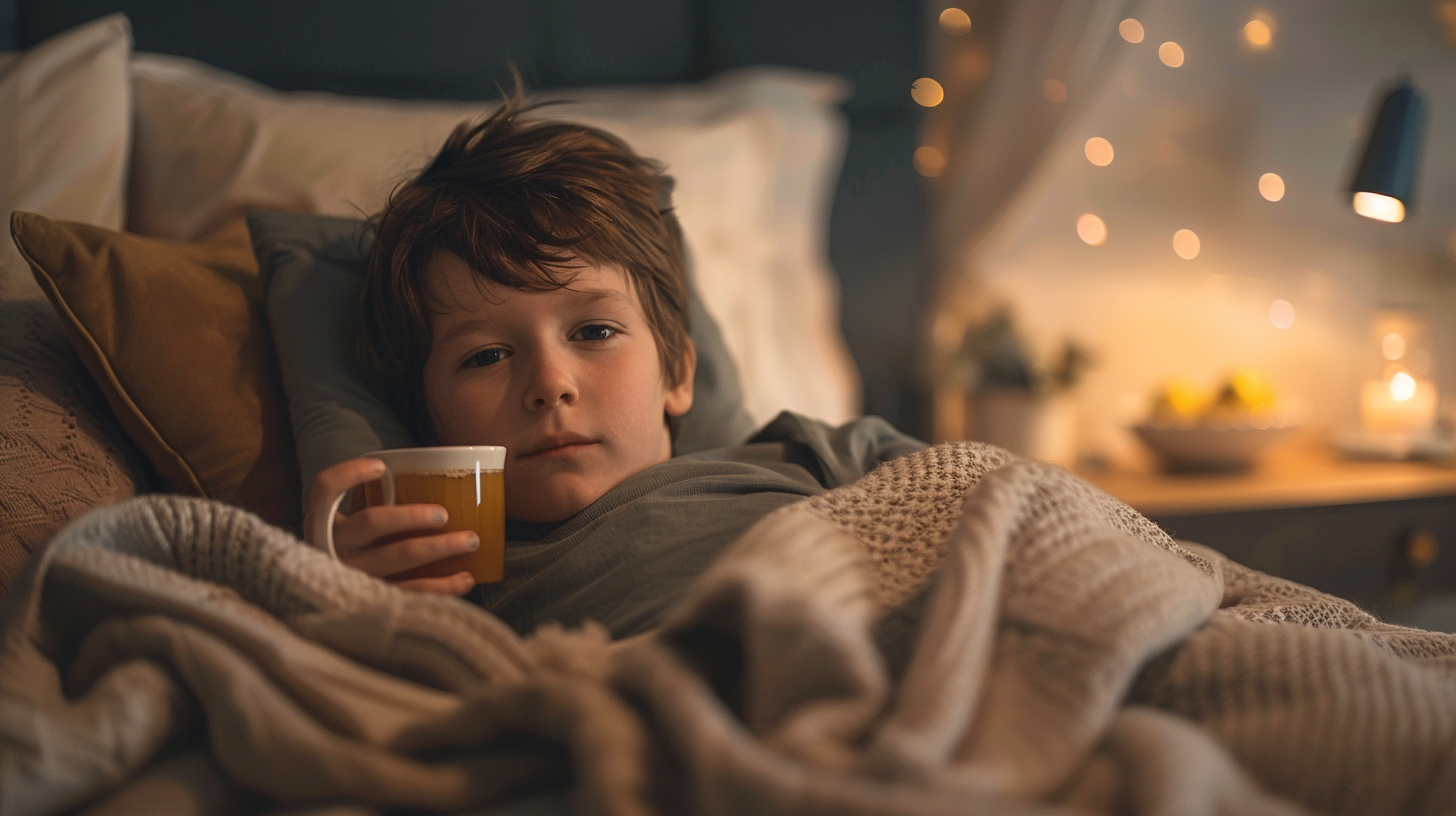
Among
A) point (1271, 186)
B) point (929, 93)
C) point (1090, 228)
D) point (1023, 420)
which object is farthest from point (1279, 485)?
point (929, 93)

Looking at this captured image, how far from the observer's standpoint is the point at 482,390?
87 centimetres

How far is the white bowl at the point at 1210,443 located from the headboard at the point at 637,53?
1.66 feet

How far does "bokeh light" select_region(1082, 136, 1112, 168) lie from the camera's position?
2.22 metres

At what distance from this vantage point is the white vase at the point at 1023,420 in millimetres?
1972

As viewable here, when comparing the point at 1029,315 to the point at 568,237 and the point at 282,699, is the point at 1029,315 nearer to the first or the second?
the point at 568,237

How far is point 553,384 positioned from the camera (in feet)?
2.72

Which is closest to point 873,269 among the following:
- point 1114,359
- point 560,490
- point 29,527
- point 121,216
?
point 1114,359

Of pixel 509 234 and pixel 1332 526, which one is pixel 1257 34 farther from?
pixel 509 234

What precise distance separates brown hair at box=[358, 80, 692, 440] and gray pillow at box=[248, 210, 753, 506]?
4 centimetres

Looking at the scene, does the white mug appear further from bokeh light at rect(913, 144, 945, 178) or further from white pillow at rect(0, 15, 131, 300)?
bokeh light at rect(913, 144, 945, 178)

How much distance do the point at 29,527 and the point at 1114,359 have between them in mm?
2210

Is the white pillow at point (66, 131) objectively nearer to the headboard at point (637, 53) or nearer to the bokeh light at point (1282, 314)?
the headboard at point (637, 53)

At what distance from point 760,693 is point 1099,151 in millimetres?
2156

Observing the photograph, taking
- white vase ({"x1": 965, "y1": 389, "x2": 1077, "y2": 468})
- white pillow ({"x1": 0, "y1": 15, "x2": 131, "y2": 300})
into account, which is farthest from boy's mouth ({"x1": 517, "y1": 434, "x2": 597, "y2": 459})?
white vase ({"x1": 965, "y1": 389, "x2": 1077, "y2": 468})
